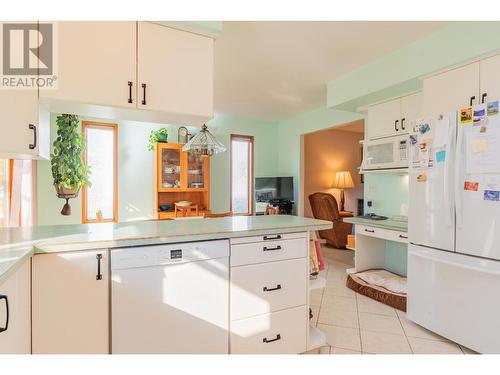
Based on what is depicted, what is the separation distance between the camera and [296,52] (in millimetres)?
2707

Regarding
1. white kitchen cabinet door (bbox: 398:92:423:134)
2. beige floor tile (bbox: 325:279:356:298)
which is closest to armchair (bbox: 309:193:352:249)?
beige floor tile (bbox: 325:279:356:298)

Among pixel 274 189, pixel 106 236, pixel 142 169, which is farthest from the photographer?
pixel 274 189

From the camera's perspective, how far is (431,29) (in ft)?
7.57

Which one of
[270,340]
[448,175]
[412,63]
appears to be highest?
[412,63]

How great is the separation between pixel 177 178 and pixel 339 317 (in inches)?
129

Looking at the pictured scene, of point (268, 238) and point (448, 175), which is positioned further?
point (448, 175)

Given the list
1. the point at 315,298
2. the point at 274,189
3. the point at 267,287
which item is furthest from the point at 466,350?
the point at 274,189

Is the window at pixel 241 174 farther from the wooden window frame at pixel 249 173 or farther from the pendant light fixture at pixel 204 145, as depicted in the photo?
the pendant light fixture at pixel 204 145

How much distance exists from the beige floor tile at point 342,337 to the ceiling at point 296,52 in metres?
2.54

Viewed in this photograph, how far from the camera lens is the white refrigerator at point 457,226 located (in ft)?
6.06

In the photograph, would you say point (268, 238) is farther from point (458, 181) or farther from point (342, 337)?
point (458, 181)

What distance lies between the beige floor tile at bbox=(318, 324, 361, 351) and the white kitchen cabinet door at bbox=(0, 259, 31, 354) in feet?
6.43
